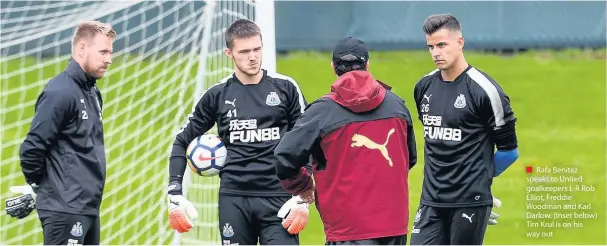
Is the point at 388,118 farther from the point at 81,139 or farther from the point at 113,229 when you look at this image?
the point at 113,229

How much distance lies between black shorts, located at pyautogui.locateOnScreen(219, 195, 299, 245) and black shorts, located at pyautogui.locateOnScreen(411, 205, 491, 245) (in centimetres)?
80

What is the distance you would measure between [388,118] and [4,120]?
9437mm

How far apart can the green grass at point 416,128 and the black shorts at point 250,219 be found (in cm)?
201

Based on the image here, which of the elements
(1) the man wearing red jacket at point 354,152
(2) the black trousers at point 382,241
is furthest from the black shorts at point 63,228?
(2) the black trousers at point 382,241

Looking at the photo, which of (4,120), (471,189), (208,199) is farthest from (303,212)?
(4,120)

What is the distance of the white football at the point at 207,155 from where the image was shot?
714 centimetres

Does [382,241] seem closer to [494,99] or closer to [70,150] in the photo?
[494,99]

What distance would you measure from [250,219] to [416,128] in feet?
29.5

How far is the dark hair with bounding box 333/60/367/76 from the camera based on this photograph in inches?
233

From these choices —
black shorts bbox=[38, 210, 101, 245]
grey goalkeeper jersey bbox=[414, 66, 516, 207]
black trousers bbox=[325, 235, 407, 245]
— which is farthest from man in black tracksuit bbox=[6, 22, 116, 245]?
Result: grey goalkeeper jersey bbox=[414, 66, 516, 207]

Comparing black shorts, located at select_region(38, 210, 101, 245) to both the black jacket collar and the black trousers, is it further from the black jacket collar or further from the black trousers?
the black trousers

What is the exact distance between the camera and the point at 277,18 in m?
15.2

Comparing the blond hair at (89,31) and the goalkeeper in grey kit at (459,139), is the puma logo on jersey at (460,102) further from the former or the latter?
the blond hair at (89,31)

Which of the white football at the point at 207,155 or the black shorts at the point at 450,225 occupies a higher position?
the white football at the point at 207,155
